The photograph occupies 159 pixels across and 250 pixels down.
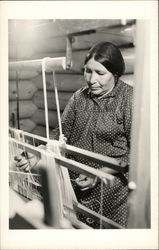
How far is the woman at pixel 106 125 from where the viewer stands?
3.76ft

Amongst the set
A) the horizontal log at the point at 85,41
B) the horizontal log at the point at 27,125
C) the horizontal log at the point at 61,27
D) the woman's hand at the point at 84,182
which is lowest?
the woman's hand at the point at 84,182

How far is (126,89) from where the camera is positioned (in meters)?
1.18

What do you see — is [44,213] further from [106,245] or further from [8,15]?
[8,15]

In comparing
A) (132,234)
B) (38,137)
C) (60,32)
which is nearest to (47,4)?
(60,32)

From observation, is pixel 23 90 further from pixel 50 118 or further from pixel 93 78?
pixel 93 78

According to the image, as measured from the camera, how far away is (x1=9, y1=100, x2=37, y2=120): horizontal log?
3.94ft

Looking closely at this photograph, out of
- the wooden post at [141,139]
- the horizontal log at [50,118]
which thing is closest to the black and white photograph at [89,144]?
the wooden post at [141,139]

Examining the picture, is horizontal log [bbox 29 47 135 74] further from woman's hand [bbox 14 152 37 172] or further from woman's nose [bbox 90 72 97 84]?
woman's hand [bbox 14 152 37 172]

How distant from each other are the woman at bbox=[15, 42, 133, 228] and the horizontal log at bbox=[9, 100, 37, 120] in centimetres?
24

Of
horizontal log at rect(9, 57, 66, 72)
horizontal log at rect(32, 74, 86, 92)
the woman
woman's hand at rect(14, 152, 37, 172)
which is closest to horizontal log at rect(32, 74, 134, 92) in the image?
horizontal log at rect(32, 74, 86, 92)

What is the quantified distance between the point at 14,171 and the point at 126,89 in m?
0.52

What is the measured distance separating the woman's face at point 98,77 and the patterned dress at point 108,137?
3 cm

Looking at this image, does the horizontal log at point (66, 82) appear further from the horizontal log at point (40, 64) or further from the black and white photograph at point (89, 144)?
the horizontal log at point (40, 64)

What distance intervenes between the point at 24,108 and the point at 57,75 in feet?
0.75
